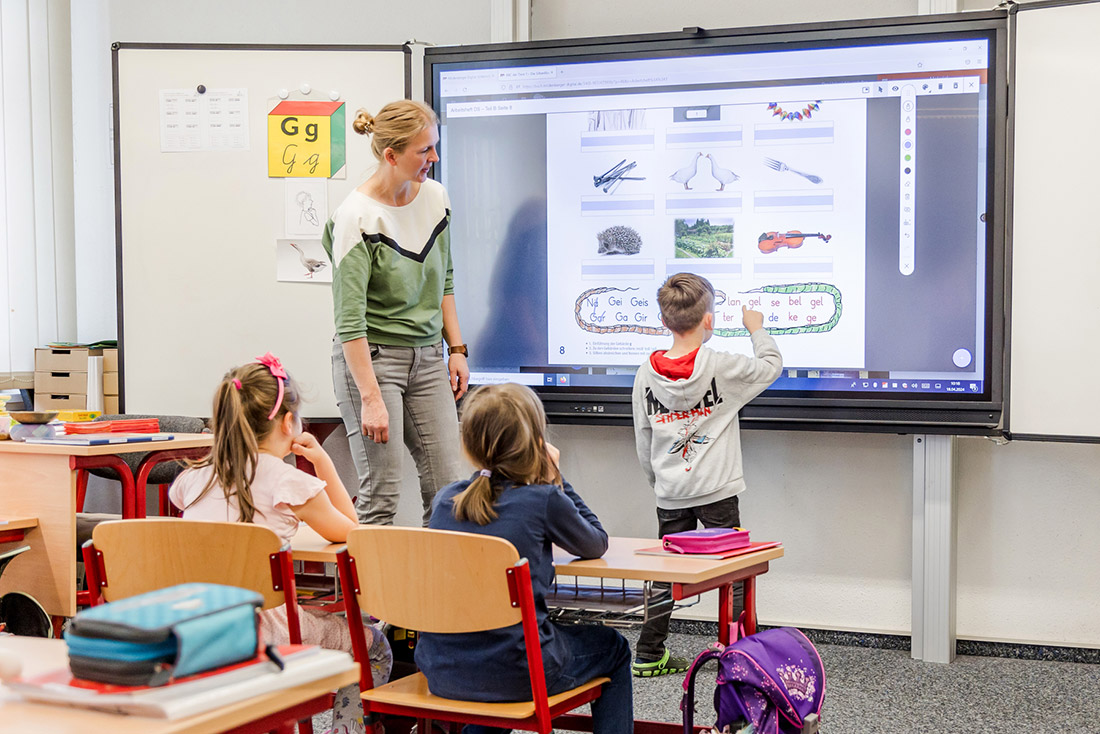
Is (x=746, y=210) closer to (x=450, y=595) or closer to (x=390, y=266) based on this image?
(x=390, y=266)

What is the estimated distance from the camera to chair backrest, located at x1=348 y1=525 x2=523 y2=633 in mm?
1800

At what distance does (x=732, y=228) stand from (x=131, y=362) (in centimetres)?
234

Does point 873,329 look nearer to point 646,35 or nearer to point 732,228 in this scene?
point 732,228

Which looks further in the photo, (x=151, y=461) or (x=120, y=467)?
(x=151, y=461)

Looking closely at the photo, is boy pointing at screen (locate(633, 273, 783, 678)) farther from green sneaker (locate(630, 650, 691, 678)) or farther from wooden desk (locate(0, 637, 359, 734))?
wooden desk (locate(0, 637, 359, 734))

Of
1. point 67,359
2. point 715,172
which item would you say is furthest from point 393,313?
point 67,359

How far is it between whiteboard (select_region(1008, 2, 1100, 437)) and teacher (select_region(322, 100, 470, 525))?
5.95 ft

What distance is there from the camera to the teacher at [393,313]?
9.30 ft

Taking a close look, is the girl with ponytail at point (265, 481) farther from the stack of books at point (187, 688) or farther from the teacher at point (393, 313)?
the stack of books at point (187, 688)

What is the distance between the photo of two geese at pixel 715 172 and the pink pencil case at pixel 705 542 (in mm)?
1801

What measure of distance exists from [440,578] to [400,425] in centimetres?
114

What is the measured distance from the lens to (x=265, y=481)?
A: 2299 millimetres

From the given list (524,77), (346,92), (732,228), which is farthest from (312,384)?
(732,228)

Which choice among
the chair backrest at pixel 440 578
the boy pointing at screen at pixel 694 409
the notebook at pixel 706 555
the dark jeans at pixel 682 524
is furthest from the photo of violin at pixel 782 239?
the chair backrest at pixel 440 578
